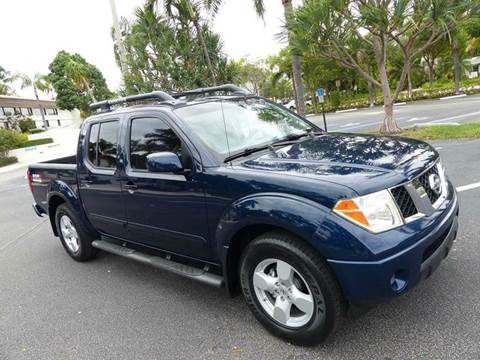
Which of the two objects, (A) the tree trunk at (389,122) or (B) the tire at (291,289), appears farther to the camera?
(A) the tree trunk at (389,122)

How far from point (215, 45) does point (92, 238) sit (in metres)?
10.3

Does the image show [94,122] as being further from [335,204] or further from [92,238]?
[335,204]

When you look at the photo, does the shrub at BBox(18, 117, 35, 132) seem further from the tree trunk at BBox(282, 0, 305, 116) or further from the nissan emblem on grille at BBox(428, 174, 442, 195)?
the nissan emblem on grille at BBox(428, 174, 442, 195)

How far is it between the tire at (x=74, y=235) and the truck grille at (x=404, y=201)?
362 centimetres

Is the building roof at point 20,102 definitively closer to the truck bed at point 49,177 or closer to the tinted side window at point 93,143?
the truck bed at point 49,177

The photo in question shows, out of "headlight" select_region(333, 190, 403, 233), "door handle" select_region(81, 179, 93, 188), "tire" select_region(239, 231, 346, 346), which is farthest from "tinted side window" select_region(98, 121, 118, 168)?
"headlight" select_region(333, 190, 403, 233)

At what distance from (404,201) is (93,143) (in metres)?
3.27

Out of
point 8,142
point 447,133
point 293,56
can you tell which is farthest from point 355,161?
point 8,142

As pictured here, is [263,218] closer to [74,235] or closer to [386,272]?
[386,272]

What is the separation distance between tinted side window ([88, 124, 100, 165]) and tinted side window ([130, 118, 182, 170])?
0.77 m

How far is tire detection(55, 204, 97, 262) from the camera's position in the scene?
4852 millimetres

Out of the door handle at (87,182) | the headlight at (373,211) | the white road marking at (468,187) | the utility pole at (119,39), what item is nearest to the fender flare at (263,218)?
the headlight at (373,211)

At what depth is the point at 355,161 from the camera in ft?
9.13

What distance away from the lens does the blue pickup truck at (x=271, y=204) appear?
2457 mm
